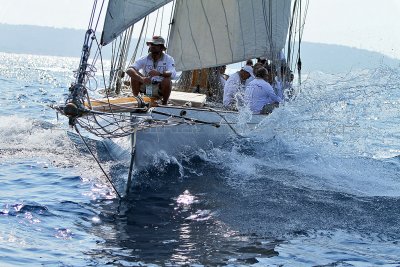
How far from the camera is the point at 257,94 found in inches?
613

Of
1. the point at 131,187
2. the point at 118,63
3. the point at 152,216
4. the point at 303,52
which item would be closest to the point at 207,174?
the point at 131,187

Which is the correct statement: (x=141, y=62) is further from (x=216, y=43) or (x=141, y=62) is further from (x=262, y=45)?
(x=262, y=45)

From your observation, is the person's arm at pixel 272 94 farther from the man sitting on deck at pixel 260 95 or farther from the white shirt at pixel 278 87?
the white shirt at pixel 278 87

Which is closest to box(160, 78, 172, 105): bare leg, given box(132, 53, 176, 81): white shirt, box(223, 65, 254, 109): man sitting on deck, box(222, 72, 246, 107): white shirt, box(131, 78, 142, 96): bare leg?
box(132, 53, 176, 81): white shirt

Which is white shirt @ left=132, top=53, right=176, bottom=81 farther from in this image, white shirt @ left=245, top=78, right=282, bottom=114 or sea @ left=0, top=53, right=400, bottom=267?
white shirt @ left=245, top=78, right=282, bottom=114

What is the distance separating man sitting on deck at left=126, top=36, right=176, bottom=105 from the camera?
13.4 meters

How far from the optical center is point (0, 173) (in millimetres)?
13141

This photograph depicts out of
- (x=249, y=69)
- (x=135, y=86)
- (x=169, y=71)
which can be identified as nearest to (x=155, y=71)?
(x=169, y=71)

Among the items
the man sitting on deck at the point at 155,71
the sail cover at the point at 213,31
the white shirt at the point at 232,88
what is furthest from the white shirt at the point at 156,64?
the sail cover at the point at 213,31

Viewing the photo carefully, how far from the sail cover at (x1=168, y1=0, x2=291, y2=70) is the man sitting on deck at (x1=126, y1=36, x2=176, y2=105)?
348 centimetres

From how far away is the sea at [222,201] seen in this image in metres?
8.83

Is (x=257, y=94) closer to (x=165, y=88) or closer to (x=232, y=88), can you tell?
(x=232, y=88)

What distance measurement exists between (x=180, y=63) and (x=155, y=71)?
4.20 m

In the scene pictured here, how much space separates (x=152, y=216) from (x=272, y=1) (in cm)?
904
